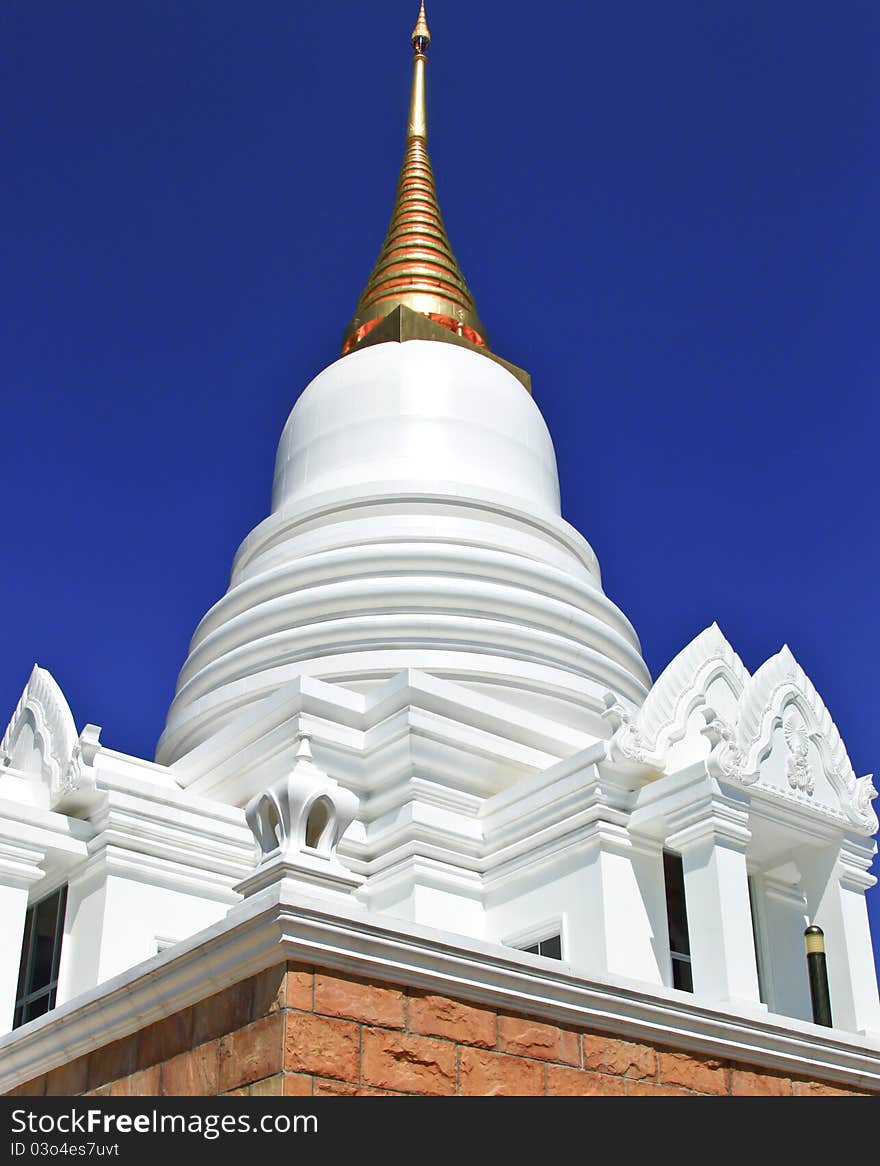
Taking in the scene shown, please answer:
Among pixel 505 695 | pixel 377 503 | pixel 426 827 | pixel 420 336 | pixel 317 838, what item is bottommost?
pixel 317 838

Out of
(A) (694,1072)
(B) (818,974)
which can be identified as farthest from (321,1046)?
(B) (818,974)

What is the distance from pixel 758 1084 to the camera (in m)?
8.02

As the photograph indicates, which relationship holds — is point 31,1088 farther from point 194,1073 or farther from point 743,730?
point 743,730

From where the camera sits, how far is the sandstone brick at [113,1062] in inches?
281

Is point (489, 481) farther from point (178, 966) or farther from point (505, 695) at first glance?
point (178, 966)

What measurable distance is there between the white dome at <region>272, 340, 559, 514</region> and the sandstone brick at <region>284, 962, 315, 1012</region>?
12.2 metres

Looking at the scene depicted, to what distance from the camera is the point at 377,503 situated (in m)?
18.0

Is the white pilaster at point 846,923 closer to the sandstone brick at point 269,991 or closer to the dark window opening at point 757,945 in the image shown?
the dark window opening at point 757,945

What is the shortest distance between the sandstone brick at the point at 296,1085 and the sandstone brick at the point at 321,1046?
26mm

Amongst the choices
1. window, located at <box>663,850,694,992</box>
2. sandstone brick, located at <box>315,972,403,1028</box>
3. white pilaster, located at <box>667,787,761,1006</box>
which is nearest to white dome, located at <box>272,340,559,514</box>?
window, located at <box>663,850,694,992</box>

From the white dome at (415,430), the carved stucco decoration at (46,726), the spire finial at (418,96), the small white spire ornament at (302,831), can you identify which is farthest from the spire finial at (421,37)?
the small white spire ornament at (302,831)

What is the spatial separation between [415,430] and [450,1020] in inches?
515
